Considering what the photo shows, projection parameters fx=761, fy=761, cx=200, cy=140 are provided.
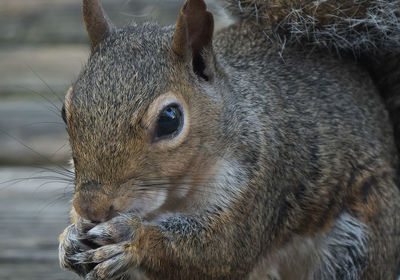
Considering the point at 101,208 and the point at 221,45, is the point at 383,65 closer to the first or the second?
the point at 221,45

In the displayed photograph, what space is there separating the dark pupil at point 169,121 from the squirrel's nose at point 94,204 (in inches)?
6.2

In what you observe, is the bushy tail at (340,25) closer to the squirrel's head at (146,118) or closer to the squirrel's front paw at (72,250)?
the squirrel's head at (146,118)

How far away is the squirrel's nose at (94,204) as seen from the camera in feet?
4.32

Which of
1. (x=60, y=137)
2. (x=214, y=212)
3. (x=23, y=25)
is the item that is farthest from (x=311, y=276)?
(x=23, y=25)

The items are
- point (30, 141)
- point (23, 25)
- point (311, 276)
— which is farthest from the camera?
point (23, 25)

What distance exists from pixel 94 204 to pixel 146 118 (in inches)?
7.1

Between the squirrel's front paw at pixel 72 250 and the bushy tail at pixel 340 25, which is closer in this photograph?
the squirrel's front paw at pixel 72 250

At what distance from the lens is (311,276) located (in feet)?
5.87

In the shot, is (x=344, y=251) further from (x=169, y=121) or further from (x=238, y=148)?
(x=169, y=121)

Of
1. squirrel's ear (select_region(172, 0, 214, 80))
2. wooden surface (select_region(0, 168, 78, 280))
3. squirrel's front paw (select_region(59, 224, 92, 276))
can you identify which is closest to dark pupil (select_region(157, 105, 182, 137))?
squirrel's ear (select_region(172, 0, 214, 80))

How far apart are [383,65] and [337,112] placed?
9.6 inches

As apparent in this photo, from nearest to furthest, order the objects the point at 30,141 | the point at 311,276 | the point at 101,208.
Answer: the point at 101,208 → the point at 311,276 → the point at 30,141

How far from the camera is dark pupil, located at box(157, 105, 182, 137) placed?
4.56 feet

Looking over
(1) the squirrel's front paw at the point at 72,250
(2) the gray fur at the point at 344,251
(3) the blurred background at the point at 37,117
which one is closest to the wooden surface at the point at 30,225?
(3) the blurred background at the point at 37,117
